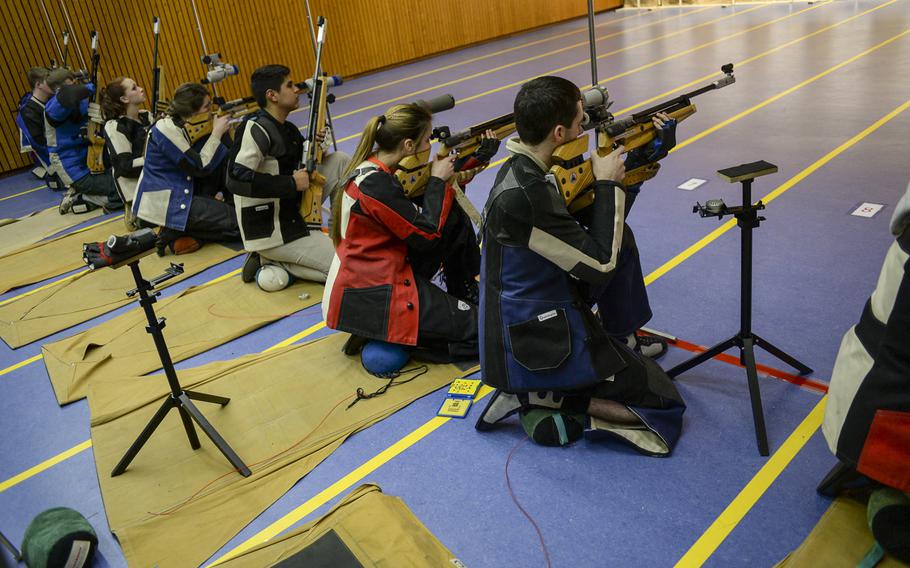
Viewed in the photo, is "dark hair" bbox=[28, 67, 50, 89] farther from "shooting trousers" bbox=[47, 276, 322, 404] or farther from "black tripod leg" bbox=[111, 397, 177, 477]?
"black tripod leg" bbox=[111, 397, 177, 477]

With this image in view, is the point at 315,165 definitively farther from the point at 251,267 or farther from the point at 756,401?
the point at 756,401

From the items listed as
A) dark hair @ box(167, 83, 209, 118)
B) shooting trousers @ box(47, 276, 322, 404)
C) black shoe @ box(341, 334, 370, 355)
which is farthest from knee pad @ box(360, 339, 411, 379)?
dark hair @ box(167, 83, 209, 118)

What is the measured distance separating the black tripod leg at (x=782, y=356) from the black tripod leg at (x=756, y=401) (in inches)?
3.0

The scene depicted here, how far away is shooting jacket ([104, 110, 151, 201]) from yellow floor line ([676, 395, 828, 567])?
18.5 feet

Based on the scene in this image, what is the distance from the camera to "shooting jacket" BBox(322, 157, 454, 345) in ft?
12.9

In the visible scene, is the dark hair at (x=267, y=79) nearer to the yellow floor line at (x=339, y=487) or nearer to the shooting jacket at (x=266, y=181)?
the shooting jacket at (x=266, y=181)

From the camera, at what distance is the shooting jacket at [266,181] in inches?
198

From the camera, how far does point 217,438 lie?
3508 millimetres

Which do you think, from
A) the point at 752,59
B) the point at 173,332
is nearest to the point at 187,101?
the point at 173,332

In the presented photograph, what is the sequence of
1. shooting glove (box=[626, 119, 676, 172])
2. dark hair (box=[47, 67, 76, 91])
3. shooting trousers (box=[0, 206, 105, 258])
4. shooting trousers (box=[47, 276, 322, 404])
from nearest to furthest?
1. shooting glove (box=[626, 119, 676, 172])
2. shooting trousers (box=[47, 276, 322, 404])
3. shooting trousers (box=[0, 206, 105, 258])
4. dark hair (box=[47, 67, 76, 91])

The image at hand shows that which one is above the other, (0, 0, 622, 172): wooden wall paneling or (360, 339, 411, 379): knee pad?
(0, 0, 622, 172): wooden wall paneling

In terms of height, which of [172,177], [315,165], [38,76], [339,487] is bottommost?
[339,487]

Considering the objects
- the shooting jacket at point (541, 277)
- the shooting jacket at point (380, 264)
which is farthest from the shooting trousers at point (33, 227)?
the shooting jacket at point (541, 277)

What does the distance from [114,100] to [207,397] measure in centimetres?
416
